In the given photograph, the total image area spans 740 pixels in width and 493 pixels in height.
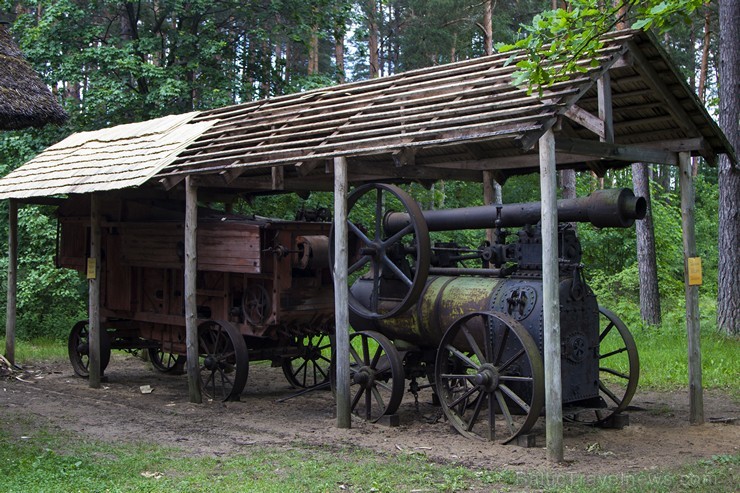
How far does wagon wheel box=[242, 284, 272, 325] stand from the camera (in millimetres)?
11047

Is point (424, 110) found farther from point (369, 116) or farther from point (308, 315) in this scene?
point (308, 315)

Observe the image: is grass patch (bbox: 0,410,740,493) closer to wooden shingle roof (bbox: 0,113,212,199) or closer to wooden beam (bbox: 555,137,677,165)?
wooden beam (bbox: 555,137,677,165)

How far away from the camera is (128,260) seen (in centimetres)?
1286

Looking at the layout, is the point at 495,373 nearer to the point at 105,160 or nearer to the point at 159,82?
the point at 105,160

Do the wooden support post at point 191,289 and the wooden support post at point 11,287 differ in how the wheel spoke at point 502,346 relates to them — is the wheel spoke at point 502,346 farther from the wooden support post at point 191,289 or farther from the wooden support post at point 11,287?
the wooden support post at point 11,287

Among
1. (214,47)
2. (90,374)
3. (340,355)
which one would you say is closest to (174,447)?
(340,355)

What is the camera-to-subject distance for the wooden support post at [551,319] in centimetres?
738

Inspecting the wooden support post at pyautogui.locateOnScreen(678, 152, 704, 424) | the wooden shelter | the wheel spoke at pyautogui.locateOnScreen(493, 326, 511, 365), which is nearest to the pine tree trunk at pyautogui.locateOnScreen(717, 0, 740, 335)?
the wooden shelter

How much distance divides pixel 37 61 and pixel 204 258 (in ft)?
30.7

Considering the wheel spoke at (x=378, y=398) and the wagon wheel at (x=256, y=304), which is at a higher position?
the wagon wheel at (x=256, y=304)

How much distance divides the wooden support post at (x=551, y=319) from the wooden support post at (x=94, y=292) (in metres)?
7.71

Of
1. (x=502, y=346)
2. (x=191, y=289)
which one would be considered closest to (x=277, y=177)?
(x=191, y=289)

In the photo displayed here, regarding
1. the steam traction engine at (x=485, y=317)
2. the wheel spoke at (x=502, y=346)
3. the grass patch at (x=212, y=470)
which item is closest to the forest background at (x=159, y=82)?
the steam traction engine at (x=485, y=317)

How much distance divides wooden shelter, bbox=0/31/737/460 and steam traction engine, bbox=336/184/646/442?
1.65ft
